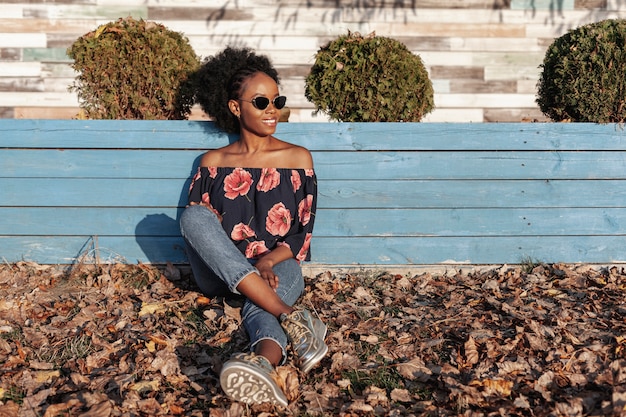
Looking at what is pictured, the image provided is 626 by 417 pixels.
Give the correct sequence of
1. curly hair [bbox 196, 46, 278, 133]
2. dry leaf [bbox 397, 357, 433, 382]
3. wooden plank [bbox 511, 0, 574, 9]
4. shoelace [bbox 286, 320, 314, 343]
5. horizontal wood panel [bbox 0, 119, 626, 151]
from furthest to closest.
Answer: wooden plank [bbox 511, 0, 574, 9] < horizontal wood panel [bbox 0, 119, 626, 151] < curly hair [bbox 196, 46, 278, 133] < shoelace [bbox 286, 320, 314, 343] < dry leaf [bbox 397, 357, 433, 382]

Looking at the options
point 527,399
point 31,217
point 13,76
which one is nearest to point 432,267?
point 527,399

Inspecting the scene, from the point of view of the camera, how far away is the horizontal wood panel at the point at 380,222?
14.6 ft

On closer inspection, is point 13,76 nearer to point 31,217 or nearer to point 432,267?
point 31,217

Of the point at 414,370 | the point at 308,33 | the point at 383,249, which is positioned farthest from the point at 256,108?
the point at 308,33

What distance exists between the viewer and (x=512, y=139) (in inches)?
174

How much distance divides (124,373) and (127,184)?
1643 mm

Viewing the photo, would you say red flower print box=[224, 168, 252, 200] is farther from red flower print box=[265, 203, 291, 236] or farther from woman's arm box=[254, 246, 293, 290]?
woman's arm box=[254, 246, 293, 290]

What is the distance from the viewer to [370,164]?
4.42m

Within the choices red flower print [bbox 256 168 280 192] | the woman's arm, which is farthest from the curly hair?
the woman's arm

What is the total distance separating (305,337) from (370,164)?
5.27 ft

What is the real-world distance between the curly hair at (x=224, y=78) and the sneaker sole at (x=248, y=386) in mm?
1979

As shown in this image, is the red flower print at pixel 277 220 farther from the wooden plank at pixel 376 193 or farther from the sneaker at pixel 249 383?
the sneaker at pixel 249 383

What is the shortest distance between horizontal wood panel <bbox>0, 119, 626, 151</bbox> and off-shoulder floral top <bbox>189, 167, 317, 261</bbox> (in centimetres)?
45

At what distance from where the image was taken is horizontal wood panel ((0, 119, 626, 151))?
4391 mm
